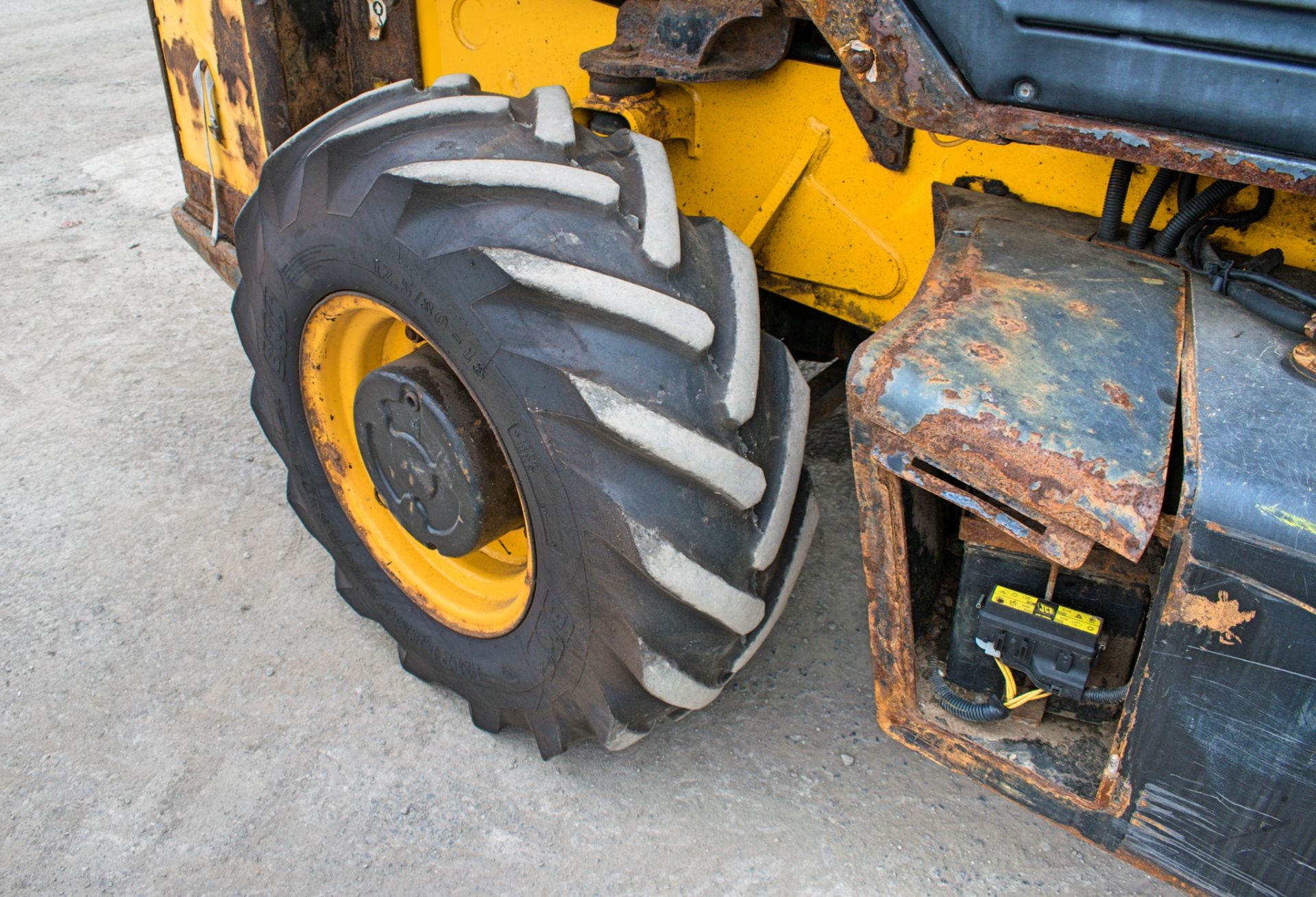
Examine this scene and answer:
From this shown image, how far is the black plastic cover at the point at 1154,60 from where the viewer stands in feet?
3.46

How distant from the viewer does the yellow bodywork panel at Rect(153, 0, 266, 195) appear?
2.09 metres

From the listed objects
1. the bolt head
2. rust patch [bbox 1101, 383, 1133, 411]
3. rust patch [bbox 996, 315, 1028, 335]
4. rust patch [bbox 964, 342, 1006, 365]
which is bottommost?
rust patch [bbox 1101, 383, 1133, 411]

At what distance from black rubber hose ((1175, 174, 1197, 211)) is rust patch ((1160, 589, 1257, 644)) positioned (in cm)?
54

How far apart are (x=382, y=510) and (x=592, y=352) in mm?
881

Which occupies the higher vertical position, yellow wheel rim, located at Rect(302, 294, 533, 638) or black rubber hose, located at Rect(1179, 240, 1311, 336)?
black rubber hose, located at Rect(1179, 240, 1311, 336)

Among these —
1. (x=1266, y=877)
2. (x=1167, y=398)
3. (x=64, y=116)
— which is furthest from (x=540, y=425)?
(x=64, y=116)

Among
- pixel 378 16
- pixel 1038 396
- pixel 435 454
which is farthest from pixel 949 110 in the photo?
pixel 378 16

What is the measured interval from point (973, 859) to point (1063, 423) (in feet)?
3.27

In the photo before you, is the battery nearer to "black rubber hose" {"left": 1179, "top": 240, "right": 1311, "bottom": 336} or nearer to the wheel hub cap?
"black rubber hose" {"left": 1179, "top": 240, "right": 1311, "bottom": 336}

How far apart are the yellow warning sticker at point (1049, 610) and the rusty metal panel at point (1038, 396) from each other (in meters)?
0.18

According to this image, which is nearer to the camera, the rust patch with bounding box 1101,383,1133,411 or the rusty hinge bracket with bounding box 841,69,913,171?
the rust patch with bounding box 1101,383,1133,411

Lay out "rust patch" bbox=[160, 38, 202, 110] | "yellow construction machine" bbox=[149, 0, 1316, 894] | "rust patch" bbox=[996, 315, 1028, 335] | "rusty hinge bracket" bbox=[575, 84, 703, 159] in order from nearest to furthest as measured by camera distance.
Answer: "yellow construction machine" bbox=[149, 0, 1316, 894] → "rust patch" bbox=[996, 315, 1028, 335] → "rusty hinge bracket" bbox=[575, 84, 703, 159] → "rust patch" bbox=[160, 38, 202, 110]

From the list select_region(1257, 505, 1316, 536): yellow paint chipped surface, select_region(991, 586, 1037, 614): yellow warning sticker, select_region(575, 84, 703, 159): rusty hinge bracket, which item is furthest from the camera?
select_region(575, 84, 703, 159): rusty hinge bracket

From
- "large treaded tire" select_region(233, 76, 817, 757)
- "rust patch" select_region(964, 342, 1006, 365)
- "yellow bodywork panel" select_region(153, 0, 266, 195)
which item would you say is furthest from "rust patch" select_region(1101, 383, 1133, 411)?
"yellow bodywork panel" select_region(153, 0, 266, 195)
